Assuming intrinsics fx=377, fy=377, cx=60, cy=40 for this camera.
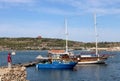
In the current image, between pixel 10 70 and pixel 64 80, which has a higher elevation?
pixel 10 70

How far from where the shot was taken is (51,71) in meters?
73.2

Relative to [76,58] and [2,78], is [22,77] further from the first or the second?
[76,58]

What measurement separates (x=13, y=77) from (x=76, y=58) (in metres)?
63.1

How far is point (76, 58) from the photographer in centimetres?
9281

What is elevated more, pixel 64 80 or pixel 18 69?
pixel 18 69

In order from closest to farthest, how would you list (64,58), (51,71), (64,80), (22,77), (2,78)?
(2,78) → (22,77) → (64,80) → (51,71) → (64,58)

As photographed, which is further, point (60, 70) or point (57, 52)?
point (57, 52)

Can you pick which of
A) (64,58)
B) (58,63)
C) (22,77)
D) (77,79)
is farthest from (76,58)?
(22,77)

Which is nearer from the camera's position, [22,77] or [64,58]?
[22,77]

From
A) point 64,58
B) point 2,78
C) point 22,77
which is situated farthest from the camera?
point 64,58

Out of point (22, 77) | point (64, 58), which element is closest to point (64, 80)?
point (22, 77)

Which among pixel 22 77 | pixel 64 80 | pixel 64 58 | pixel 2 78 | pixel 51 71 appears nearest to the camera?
pixel 2 78

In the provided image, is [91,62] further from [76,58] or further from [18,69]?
[18,69]

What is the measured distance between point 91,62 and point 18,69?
209ft
